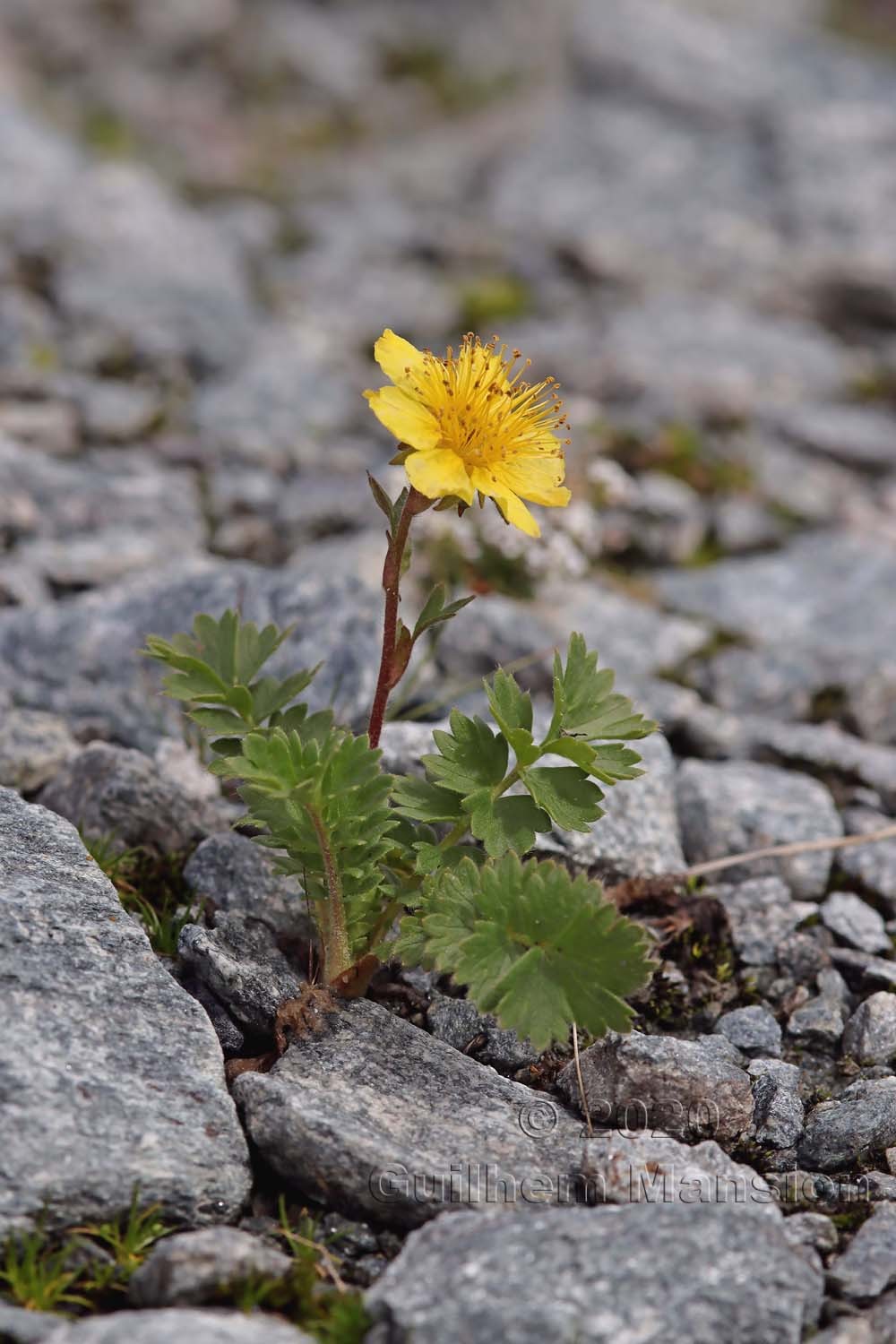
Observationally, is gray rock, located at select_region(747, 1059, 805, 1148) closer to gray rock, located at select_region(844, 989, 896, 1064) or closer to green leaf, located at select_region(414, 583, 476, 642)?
gray rock, located at select_region(844, 989, 896, 1064)

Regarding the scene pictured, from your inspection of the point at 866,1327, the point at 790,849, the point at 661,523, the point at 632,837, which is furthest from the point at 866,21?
the point at 866,1327

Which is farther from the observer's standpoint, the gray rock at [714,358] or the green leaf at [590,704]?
the gray rock at [714,358]

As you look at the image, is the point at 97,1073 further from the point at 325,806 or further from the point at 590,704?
the point at 590,704

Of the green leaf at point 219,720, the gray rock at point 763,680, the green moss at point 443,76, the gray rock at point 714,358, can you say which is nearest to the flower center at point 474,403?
the green leaf at point 219,720

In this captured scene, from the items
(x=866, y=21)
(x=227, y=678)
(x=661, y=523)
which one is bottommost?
(x=227, y=678)

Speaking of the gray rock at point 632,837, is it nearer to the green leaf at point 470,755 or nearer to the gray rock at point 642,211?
the green leaf at point 470,755

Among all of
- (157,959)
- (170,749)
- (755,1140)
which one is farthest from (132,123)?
(755,1140)

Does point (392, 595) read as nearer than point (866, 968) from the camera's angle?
Yes
